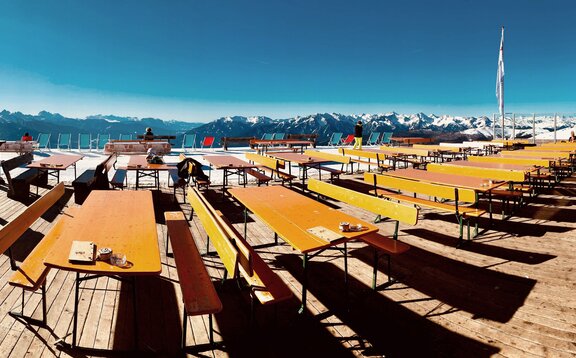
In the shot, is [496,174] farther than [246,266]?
Yes

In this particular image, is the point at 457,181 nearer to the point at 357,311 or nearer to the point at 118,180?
the point at 357,311

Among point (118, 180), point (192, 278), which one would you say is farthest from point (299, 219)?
point (118, 180)

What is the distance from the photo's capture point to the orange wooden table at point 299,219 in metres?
2.53

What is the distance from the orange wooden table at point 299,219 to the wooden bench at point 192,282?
66 cm

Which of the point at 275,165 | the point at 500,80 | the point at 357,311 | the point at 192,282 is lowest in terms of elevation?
the point at 357,311

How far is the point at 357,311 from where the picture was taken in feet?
9.75

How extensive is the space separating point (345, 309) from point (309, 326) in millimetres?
424

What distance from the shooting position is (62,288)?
3291mm

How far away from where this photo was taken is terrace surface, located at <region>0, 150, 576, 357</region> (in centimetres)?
244

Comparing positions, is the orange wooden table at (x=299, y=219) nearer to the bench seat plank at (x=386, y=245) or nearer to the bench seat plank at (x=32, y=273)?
the bench seat plank at (x=386, y=245)

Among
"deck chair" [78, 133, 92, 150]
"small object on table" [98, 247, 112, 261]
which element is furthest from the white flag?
"deck chair" [78, 133, 92, 150]

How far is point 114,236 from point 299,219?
153 cm

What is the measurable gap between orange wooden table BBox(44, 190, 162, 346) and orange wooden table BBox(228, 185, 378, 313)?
97 cm

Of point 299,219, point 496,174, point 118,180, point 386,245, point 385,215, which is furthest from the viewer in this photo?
point 118,180
